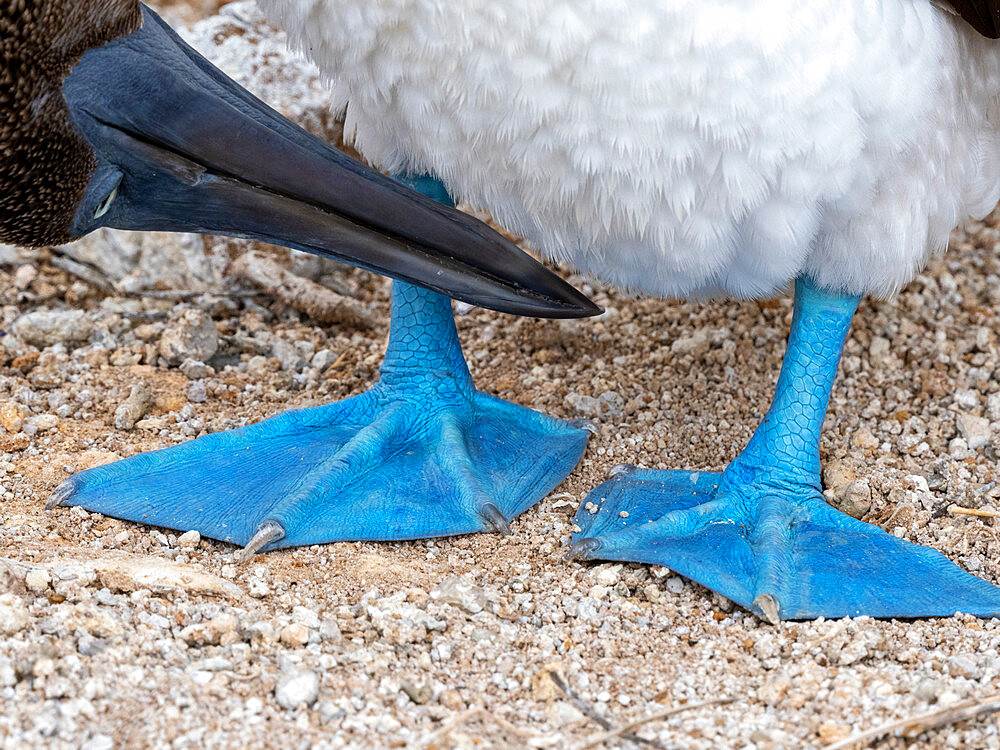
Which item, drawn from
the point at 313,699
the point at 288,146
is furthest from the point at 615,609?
the point at 288,146

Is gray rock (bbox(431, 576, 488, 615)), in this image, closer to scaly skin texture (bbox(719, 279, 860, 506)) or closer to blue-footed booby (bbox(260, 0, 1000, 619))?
blue-footed booby (bbox(260, 0, 1000, 619))

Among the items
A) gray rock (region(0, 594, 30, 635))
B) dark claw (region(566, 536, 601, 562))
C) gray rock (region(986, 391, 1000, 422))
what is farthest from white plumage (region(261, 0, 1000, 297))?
gray rock (region(0, 594, 30, 635))

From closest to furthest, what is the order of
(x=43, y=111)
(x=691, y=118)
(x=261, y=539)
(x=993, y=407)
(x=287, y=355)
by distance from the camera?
1. (x=43, y=111)
2. (x=691, y=118)
3. (x=261, y=539)
4. (x=993, y=407)
5. (x=287, y=355)

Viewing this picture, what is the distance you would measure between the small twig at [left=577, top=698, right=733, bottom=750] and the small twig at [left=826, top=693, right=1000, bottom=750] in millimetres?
185

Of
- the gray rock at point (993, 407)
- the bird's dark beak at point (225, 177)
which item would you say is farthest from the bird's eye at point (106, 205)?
the gray rock at point (993, 407)

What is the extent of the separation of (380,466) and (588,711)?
93cm

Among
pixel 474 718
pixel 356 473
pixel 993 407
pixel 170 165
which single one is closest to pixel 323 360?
pixel 356 473

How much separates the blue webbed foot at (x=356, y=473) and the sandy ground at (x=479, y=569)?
0.05 m

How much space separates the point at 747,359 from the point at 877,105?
1.14 metres

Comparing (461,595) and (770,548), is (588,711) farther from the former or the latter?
(770,548)

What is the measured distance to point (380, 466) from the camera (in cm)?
250

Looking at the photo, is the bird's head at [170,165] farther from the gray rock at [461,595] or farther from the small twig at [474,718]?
the small twig at [474,718]

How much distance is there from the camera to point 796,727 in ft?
5.53

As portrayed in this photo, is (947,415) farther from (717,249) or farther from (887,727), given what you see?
(887,727)
